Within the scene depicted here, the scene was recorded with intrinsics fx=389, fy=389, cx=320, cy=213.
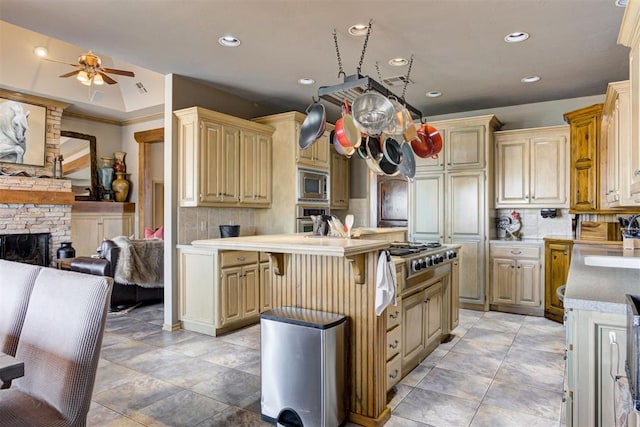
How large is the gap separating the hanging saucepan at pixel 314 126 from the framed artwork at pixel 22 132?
577 cm

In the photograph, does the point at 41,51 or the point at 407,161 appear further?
the point at 41,51

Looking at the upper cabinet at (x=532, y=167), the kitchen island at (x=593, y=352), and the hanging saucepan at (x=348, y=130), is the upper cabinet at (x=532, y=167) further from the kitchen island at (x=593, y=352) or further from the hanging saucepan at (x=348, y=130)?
the kitchen island at (x=593, y=352)

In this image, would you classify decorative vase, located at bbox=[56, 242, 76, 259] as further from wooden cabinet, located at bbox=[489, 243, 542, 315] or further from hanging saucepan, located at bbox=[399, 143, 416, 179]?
wooden cabinet, located at bbox=[489, 243, 542, 315]

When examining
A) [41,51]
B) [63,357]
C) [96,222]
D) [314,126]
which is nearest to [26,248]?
[96,222]

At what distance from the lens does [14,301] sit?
1815mm

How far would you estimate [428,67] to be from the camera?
390cm

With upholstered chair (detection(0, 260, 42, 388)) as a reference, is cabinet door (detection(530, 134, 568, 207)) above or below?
above

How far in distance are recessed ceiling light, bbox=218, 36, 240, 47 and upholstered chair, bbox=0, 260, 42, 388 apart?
227 centimetres

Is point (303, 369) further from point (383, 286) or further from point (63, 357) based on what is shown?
point (63, 357)

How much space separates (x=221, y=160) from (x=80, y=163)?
15.6 feet

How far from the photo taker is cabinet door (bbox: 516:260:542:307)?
470cm

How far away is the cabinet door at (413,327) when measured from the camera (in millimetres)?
2784

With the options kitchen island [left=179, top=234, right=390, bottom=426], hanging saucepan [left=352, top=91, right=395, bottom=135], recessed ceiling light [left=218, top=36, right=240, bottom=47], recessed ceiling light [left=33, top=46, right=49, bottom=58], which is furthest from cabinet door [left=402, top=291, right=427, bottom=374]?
recessed ceiling light [left=33, top=46, right=49, bottom=58]

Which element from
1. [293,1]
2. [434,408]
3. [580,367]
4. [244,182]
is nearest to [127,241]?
[244,182]
